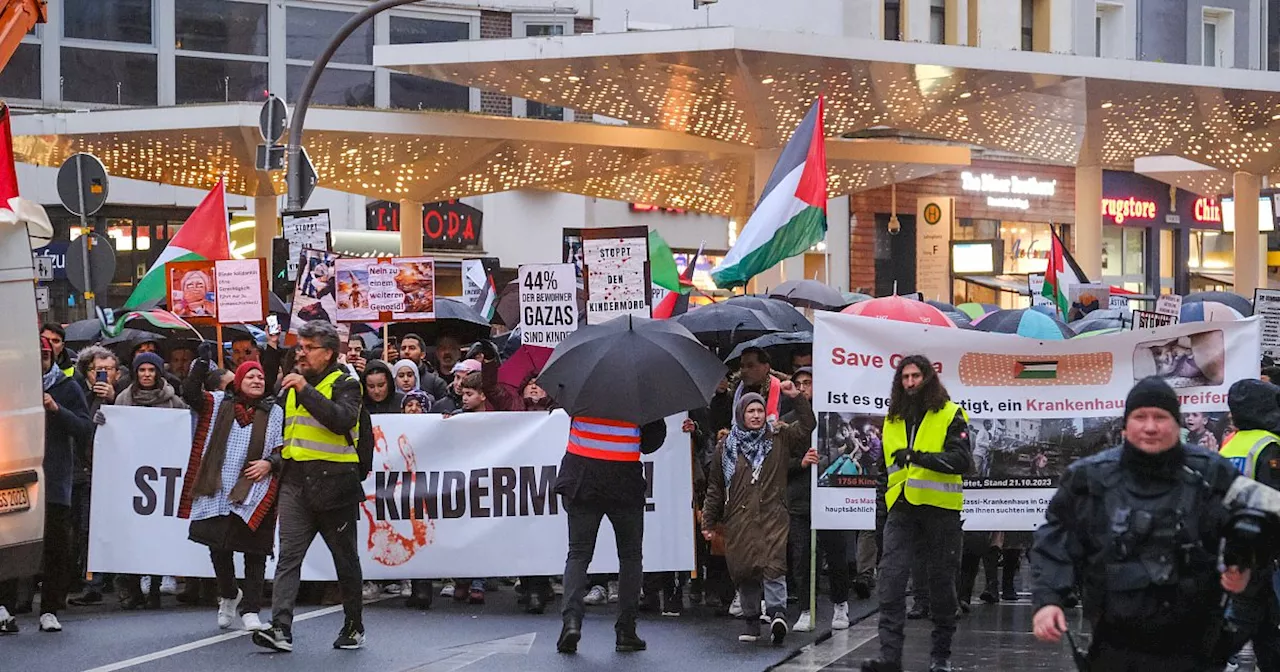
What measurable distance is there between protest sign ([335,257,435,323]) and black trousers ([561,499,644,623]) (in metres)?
4.31

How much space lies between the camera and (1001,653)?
11.4 metres

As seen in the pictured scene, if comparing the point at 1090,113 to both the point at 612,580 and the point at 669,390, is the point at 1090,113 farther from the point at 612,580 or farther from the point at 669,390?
the point at 669,390

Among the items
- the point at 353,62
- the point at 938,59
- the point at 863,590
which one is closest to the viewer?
the point at 863,590

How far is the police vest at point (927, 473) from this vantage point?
1028cm

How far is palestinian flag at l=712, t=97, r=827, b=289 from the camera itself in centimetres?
1491

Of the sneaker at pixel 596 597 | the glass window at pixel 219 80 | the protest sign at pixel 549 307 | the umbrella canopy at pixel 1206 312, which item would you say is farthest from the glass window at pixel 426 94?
the sneaker at pixel 596 597

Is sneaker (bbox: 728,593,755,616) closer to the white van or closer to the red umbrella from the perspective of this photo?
the red umbrella

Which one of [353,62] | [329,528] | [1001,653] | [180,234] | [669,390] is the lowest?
[1001,653]

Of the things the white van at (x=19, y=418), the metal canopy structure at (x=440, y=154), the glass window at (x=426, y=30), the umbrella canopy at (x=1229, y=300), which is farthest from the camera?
the glass window at (x=426, y=30)

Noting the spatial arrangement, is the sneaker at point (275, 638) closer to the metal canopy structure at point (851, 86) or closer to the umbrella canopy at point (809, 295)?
the umbrella canopy at point (809, 295)

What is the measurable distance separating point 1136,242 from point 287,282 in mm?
34384

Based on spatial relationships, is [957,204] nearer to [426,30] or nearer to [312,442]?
[426,30]

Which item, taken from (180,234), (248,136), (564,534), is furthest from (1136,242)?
(564,534)

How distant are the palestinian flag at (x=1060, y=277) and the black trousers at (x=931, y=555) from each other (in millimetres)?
12618
